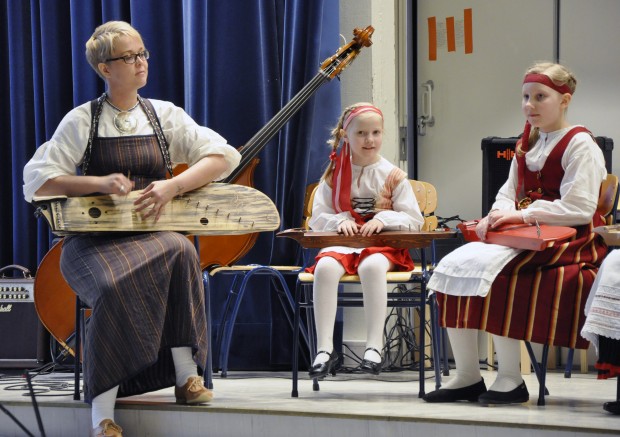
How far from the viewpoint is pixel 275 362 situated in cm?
427

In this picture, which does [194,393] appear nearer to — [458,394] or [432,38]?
[458,394]

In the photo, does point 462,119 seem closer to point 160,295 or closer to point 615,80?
point 615,80

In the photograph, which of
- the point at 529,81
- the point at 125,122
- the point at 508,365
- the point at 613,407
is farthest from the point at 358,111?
the point at 613,407

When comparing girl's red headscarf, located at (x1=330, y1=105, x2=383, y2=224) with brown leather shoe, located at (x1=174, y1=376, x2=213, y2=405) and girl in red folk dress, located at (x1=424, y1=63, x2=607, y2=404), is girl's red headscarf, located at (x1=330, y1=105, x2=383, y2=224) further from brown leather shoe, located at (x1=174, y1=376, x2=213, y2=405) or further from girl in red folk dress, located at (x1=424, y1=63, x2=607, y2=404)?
brown leather shoe, located at (x1=174, y1=376, x2=213, y2=405)

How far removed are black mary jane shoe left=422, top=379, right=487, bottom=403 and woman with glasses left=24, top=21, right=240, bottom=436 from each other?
69 cm

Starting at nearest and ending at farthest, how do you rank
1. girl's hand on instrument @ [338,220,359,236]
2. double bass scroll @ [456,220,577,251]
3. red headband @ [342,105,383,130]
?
double bass scroll @ [456,220,577,251] → girl's hand on instrument @ [338,220,359,236] → red headband @ [342,105,383,130]

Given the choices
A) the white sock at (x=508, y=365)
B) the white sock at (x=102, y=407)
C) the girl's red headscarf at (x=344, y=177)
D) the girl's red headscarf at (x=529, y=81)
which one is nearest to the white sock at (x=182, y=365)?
the white sock at (x=102, y=407)

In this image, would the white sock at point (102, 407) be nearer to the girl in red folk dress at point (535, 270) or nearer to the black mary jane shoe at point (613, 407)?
the girl in red folk dress at point (535, 270)

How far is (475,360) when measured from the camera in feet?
9.98

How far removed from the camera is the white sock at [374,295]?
127 inches

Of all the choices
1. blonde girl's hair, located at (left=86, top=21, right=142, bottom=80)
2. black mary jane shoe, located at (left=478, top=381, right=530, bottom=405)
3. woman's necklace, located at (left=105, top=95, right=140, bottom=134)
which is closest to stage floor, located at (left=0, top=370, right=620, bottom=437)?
black mary jane shoe, located at (left=478, top=381, right=530, bottom=405)

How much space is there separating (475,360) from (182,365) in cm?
89

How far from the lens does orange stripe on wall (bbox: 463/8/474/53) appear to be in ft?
15.7

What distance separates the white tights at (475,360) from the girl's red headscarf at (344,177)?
1.99ft
